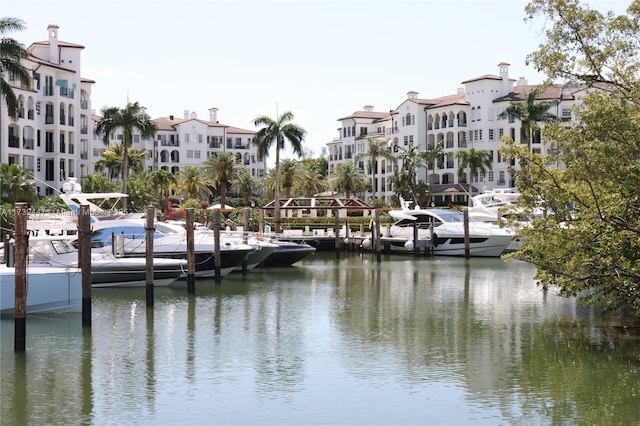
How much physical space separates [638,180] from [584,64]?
3.51 m

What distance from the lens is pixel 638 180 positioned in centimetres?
2047

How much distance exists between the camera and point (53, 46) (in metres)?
81.2

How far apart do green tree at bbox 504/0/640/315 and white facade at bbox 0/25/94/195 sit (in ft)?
188

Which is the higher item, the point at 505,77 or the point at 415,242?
the point at 505,77

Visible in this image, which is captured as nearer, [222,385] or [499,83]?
[222,385]

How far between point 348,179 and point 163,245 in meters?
67.1

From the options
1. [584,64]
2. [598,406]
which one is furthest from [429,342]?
[584,64]

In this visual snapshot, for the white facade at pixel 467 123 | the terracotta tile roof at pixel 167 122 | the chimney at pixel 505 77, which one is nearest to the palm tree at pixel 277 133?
the white facade at pixel 467 123

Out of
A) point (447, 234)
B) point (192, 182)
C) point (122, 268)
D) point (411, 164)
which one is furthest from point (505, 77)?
point (122, 268)

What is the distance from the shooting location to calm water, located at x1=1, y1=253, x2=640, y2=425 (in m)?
17.7

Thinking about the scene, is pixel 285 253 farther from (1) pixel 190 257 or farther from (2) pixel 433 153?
(2) pixel 433 153

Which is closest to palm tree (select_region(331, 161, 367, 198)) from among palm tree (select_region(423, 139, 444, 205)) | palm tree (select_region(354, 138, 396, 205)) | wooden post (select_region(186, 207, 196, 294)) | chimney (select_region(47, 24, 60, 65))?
palm tree (select_region(354, 138, 396, 205))

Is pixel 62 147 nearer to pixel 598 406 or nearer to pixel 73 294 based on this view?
pixel 73 294

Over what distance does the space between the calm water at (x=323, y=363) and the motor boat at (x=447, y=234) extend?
70.2 ft
